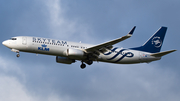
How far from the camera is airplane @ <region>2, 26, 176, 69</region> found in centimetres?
4412

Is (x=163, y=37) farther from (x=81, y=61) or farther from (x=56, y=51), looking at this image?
(x=56, y=51)

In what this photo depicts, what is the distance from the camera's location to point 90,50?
1799 inches

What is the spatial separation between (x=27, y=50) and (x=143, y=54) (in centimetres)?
2131

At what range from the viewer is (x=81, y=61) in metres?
50.3

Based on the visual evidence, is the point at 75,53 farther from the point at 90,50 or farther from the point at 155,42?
the point at 155,42

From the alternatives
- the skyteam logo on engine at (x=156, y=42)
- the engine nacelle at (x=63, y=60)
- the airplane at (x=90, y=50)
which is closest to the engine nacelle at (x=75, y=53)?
the airplane at (x=90, y=50)

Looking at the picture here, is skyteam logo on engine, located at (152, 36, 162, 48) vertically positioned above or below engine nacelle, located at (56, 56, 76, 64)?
above

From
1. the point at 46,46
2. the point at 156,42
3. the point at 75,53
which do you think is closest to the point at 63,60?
the point at 75,53

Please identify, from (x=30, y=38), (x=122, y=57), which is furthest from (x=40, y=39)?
(x=122, y=57)

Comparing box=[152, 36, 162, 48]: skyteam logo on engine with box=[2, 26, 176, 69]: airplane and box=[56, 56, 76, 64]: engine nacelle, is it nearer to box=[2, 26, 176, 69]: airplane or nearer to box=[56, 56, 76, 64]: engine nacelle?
box=[2, 26, 176, 69]: airplane

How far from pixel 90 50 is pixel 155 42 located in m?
14.8

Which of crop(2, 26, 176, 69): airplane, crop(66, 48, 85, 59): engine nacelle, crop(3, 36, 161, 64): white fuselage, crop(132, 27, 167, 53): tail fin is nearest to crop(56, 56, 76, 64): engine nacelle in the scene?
crop(2, 26, 176, 69): airplane

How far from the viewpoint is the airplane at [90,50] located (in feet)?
145

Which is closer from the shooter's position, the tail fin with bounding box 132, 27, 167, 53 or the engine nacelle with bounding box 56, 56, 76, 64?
the engine nacelle with bounding box 56, 56, 76, 64
